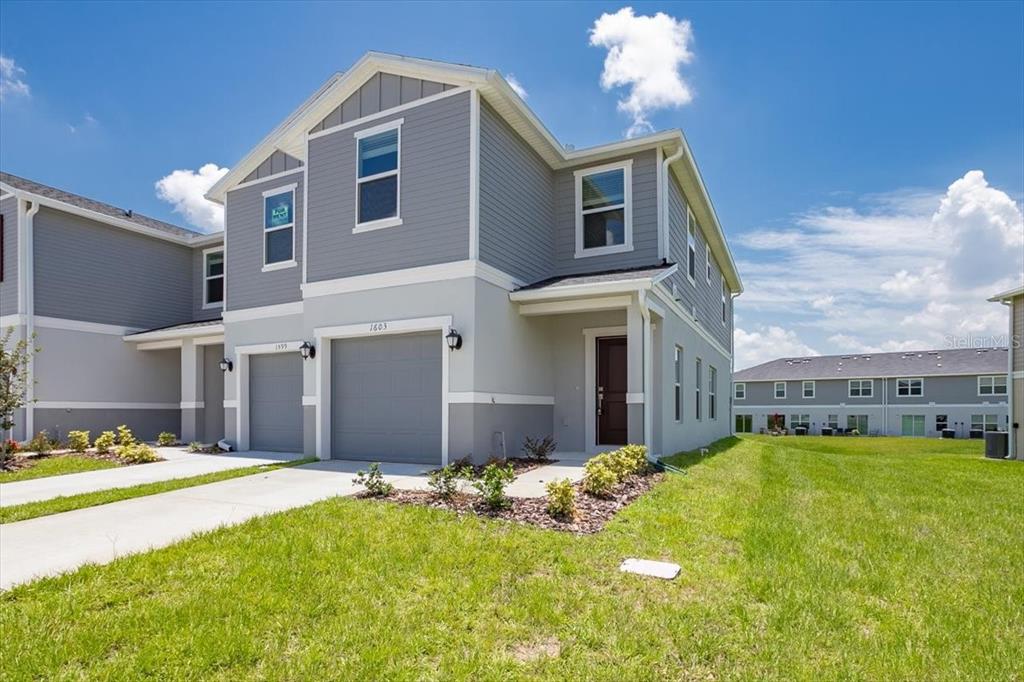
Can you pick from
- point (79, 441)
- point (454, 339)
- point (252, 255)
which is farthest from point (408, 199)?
point (79, 441)

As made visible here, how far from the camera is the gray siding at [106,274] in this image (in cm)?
1420

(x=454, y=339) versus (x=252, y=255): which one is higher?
(x=252, y=255)

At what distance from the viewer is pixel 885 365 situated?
40.1 m

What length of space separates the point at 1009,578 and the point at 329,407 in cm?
937

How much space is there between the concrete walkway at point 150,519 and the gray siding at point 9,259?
10227 millimetres

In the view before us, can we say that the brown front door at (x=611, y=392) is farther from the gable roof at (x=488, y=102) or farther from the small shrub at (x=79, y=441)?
the small shrub at (x=79, y=441)

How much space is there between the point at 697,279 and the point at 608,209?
4.50m

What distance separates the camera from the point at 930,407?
37531 millimetres

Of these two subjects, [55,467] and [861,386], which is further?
[861,386]

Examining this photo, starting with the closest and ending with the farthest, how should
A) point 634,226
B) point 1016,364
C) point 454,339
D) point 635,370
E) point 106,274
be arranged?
1. point 454,339
2. point 635,370
3. point 634,226
4. point 106,274
5. point 1016,364

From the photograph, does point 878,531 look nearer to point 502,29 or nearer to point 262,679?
point 262,679

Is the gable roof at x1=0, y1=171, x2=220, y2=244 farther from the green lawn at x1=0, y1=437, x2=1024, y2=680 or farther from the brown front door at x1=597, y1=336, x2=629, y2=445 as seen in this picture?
the green lawn at x1=0, y1=437, x2=1024, y2=680

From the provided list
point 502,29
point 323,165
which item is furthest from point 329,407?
point 502,29

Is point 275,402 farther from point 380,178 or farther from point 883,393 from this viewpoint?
point 883,393
